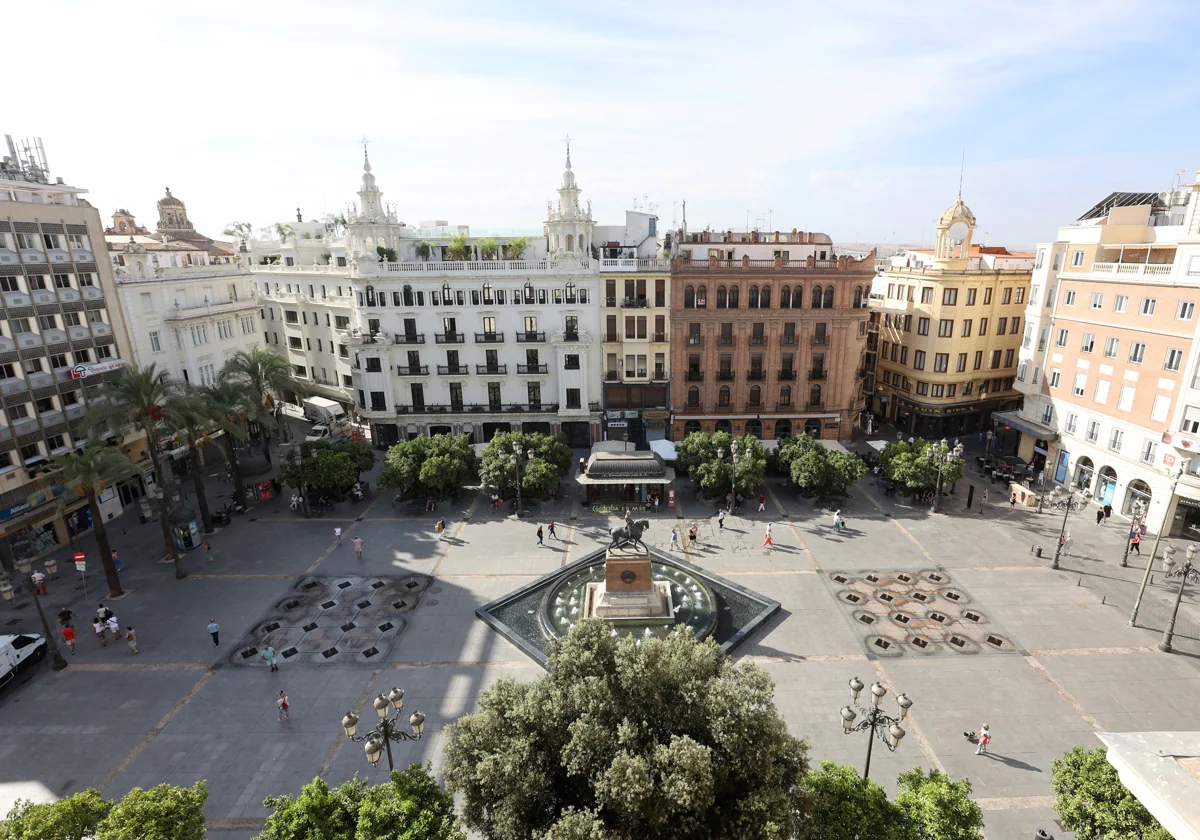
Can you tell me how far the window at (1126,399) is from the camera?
40.6 m

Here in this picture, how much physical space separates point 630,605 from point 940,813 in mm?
17122

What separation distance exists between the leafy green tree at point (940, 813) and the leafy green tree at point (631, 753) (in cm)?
306

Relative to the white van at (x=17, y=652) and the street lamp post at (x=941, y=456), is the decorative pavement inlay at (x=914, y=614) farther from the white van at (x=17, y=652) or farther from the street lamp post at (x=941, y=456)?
the white van at (x=17, y=652)

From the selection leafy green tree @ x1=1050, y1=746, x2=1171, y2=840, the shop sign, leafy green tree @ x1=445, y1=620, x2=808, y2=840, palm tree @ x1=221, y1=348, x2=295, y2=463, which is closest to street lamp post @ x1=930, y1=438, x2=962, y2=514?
leafy green tree @ x1=1050, y1=746, x2=1171, y2=840

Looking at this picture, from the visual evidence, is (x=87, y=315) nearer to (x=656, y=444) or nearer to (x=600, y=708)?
(x=656, y=444)

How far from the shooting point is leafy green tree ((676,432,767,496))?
1678 inches

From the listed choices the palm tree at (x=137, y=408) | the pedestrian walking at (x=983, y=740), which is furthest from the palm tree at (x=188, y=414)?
the pedestrian walking at (x=983, y=740)

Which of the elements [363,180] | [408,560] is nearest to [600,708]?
[408,560]

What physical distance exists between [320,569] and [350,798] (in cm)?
2395

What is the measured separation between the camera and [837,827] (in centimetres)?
1500

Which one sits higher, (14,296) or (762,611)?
(14,296)

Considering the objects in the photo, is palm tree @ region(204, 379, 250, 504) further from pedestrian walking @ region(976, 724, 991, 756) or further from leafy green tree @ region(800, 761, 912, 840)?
pedestrian walking @ region(976, 724, 991, 756)

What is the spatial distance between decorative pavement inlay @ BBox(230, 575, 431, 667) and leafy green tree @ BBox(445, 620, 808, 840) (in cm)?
1614

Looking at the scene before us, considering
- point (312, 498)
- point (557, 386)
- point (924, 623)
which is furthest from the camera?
point (557, 386)
